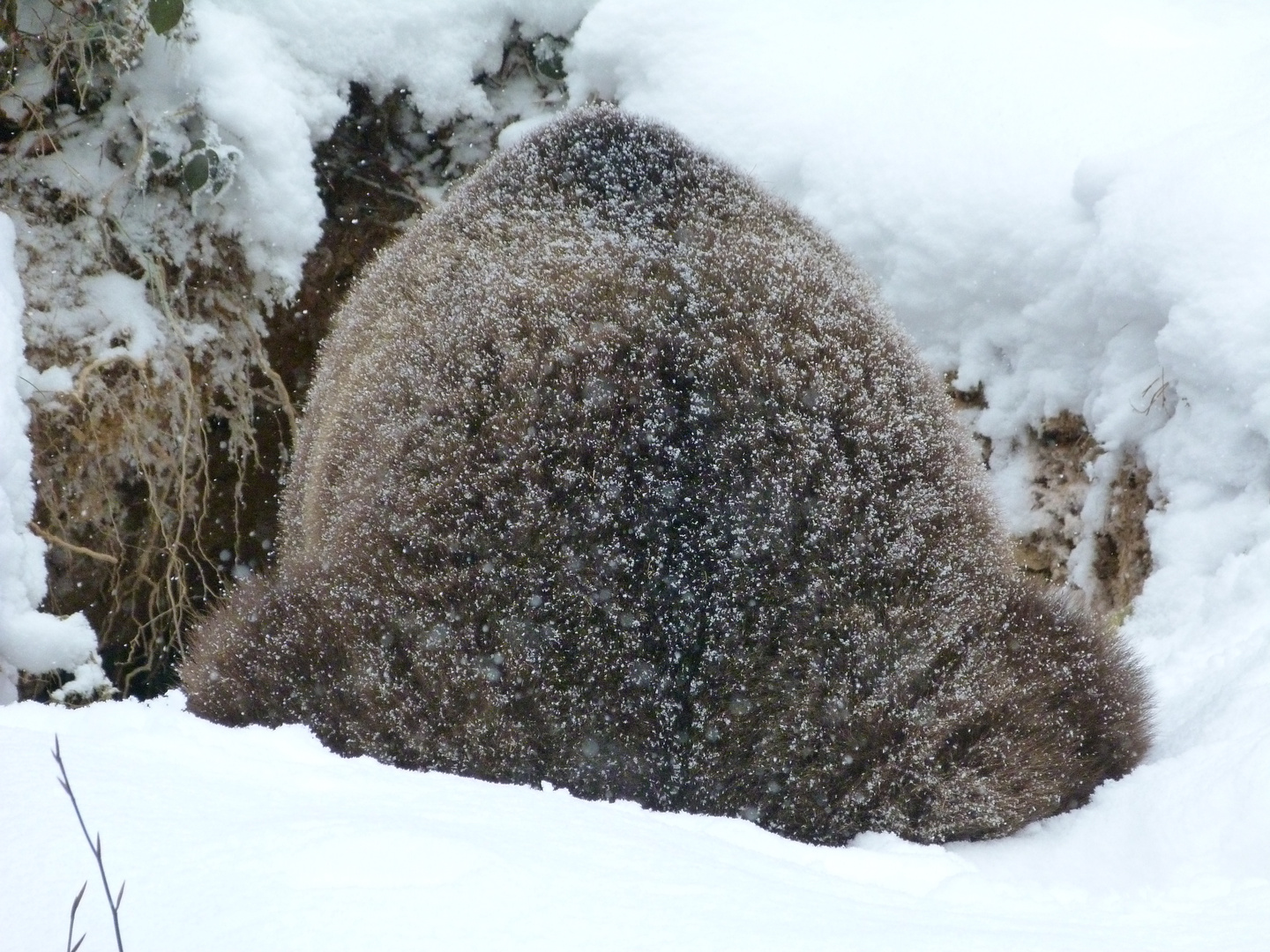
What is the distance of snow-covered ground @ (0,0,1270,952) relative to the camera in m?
1.21

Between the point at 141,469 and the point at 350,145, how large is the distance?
1548mm

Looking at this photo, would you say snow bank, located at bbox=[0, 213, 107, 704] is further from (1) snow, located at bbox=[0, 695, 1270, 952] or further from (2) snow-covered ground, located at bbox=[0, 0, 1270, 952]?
(1) snow, located at bbox=[0, 695, 1270, 952]

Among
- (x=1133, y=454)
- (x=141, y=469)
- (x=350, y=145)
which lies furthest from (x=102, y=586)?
(x=1133, y=454)

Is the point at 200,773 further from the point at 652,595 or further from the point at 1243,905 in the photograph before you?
the point at 1243,905

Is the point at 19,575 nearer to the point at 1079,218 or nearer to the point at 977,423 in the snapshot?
the point at 977,423

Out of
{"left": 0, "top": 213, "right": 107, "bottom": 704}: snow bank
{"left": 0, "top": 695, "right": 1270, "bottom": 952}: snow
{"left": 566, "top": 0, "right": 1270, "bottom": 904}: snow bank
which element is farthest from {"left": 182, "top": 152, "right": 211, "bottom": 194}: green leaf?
{"left": 0, "top": 695, "right": 1270, "bottom": 952}: snow

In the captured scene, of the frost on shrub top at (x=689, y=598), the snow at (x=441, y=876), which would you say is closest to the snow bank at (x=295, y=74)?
the frost on shrub top at (x=689, y=598)

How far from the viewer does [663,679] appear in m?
2.08

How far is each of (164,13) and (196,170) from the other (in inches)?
20.2

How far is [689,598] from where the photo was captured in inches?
82.3

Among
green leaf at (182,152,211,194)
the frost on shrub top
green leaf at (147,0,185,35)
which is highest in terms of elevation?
green leaf at (147,0,185,35)

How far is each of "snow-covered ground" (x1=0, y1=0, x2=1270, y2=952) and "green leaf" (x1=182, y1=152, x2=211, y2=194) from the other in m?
0.20

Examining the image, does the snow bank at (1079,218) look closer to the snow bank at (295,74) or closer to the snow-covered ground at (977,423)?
the snow-covered ground at (977,423)

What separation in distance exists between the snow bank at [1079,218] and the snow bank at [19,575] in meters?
2.44
